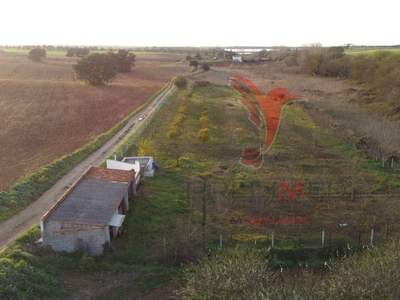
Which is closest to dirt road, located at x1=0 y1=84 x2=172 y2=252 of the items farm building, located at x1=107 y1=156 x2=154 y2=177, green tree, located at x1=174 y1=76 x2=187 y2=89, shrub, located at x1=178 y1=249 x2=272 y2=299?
farm building, located at x1=107 y1=156 x2=154 y2=177

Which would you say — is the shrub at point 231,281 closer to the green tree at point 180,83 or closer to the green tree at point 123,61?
the green tree at point 180,83

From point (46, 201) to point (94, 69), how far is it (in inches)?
1450

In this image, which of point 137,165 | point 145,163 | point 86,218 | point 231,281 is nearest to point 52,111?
point 145,163

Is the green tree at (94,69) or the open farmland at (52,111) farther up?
the green tree at (94,69)

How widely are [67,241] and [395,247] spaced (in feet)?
31.1

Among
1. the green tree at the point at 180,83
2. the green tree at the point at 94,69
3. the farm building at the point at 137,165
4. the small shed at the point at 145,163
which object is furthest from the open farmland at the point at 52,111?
the small shed at the point at 145,163

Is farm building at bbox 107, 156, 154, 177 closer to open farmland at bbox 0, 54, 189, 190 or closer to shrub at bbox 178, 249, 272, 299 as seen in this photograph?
open farmland at bbox 0, 54, 189, 190

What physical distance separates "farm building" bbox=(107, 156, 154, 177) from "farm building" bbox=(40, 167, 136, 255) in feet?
9.50

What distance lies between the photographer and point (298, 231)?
1382 centimetres

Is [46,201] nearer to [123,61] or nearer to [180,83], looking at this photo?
[180,83]

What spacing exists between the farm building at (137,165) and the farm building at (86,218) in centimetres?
290

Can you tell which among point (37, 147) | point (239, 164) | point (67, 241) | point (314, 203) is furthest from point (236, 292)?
point (37, 147)

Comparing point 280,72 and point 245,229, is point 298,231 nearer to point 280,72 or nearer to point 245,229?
point 245,229

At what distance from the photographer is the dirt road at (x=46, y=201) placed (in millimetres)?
13523
